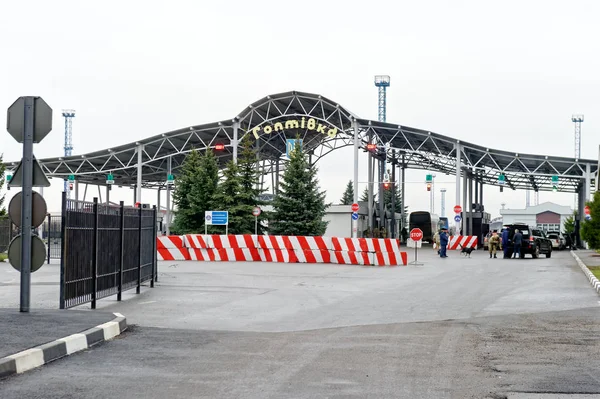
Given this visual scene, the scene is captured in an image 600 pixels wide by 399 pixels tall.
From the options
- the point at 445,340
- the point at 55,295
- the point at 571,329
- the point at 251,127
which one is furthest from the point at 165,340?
the point at 251,127

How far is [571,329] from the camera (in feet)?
40.3

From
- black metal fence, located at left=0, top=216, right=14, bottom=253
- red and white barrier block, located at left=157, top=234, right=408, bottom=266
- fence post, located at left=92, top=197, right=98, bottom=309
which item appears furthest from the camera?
black metal fence, located at left=0, top=216, right=14, bottom=253

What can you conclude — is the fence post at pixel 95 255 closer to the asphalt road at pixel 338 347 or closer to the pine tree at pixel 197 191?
the asphalt road at pixel 338 347

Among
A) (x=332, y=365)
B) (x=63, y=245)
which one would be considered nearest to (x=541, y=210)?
(x=63, y=245)

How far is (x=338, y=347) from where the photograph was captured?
10.1 metres

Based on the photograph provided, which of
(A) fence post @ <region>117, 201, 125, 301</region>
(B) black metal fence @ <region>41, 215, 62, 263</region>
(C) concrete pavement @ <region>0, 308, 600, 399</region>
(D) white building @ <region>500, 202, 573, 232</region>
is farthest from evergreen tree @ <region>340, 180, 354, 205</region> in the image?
(C) concrete pavement @ <region>0, 308, 600, 399</region>

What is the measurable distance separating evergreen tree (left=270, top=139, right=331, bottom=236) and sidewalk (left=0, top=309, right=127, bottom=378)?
43553mm

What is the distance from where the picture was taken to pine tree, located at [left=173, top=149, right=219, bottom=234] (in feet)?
194

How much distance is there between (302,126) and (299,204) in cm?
742

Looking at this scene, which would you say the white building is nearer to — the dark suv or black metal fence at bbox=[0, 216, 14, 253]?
the dark suv

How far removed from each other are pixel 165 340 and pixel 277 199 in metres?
46.6

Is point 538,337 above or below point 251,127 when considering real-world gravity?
below

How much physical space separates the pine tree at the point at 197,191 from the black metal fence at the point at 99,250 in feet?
131

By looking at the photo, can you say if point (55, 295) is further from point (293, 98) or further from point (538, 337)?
point (293, 98)
